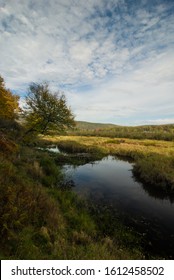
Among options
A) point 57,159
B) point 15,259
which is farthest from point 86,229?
point 57,159

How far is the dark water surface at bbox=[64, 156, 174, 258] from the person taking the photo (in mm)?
9062

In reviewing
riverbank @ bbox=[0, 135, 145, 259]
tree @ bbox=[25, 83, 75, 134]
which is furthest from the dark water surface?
tree @ bbox=[25, 83, 75, 134]

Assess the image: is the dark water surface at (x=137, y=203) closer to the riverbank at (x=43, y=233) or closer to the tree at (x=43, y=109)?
the riverbank at (x=43, y=233)

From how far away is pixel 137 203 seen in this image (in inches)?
520

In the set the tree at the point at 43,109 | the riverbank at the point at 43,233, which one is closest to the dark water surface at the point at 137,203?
the riverbank at the point at 43,233

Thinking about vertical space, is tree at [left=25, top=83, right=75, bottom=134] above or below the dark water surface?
above

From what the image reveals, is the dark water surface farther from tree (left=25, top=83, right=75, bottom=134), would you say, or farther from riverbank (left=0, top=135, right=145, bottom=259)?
tree (left=25, top=83, right=75, bottom=134)

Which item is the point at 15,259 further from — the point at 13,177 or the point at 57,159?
the point at 57,159

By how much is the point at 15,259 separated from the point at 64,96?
72.3ft

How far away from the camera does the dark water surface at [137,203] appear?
906cm

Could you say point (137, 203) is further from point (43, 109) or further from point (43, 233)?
point (43, 109)

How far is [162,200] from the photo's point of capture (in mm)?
14016

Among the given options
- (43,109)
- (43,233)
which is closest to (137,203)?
(43,233)

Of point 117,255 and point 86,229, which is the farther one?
point 86,229
